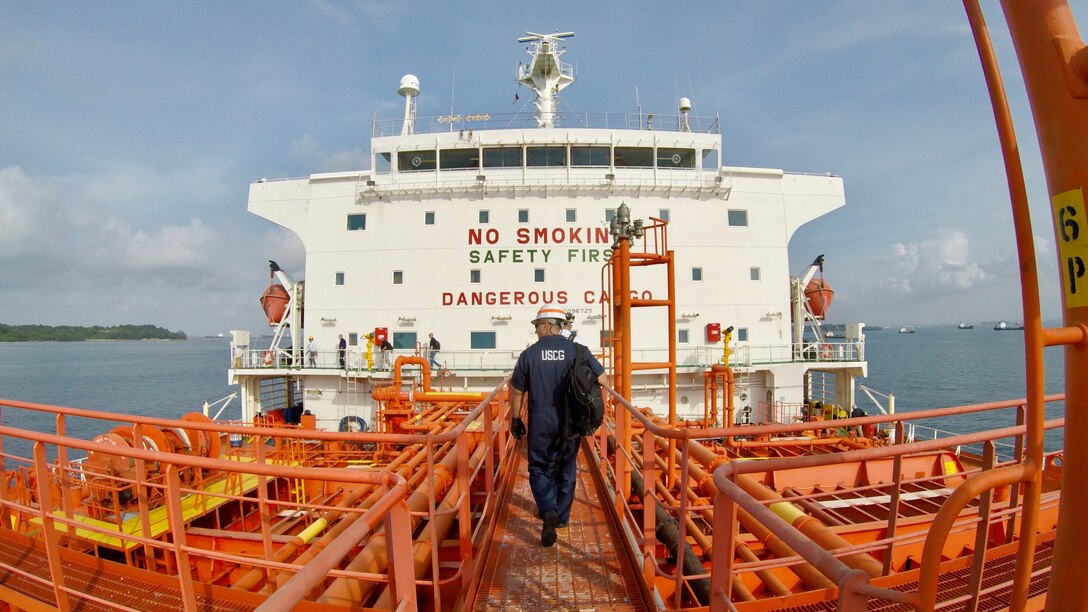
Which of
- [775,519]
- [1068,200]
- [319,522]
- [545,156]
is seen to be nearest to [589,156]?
[545,156]

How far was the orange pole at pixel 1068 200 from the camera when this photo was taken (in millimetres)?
1287

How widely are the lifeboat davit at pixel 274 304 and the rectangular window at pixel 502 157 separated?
25.3ft

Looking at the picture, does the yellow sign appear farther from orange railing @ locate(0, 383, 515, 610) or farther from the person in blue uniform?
the person in blue uniform

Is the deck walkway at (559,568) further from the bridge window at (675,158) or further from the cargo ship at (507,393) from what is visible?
the bridge window at (675,158)

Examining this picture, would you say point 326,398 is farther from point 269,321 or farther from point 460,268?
point 460,268

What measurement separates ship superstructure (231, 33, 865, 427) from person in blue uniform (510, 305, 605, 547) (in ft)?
32.1

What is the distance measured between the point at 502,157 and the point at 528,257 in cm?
326

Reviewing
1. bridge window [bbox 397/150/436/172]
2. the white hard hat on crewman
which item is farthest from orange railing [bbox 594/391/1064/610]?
bridge window [bbox 397/150/436/172]

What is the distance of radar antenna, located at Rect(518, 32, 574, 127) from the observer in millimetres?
17312

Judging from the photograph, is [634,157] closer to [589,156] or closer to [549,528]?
[589,156]

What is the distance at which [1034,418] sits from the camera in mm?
1340

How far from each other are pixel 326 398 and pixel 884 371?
63.4 meters

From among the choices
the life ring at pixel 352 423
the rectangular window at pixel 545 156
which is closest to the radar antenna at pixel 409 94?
the rectangular window at pixel 545 156

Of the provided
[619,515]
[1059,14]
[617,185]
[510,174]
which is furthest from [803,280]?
[1059,14]
